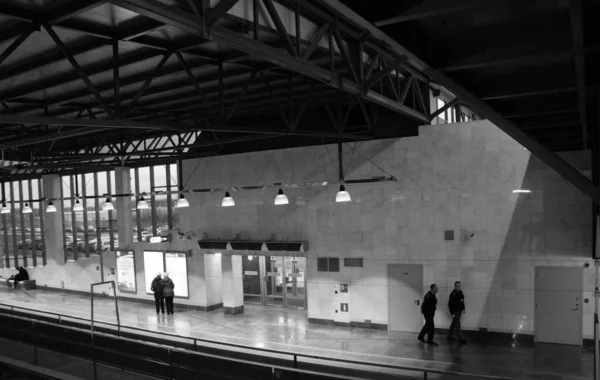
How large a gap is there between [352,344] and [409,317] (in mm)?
2095

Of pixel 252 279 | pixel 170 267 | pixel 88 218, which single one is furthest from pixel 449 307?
pixel 88 218

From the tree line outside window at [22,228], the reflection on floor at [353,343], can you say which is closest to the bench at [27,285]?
the tree line outside window at [22,228]

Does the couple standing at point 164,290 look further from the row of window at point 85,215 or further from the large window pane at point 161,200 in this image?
the large window pane at point 161,200

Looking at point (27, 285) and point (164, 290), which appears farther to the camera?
point (27, 285)

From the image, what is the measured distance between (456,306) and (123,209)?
50.1ft

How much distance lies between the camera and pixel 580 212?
12.2 m

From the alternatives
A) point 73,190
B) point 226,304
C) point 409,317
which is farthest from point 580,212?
point 73,190

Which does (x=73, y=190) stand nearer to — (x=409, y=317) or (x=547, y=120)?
(x=409, y=317)

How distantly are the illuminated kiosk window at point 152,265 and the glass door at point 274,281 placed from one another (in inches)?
170

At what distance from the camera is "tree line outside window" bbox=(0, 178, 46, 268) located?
1089 inches

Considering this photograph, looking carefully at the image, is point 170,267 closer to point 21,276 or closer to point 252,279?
point 252,279

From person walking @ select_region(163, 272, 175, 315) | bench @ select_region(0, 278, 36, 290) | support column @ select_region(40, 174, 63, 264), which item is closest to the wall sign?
person walking @ select_region(163, 272, 175, 315)

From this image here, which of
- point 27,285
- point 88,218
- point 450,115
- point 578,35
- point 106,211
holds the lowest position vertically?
point 27,285

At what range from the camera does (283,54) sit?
5867mm
